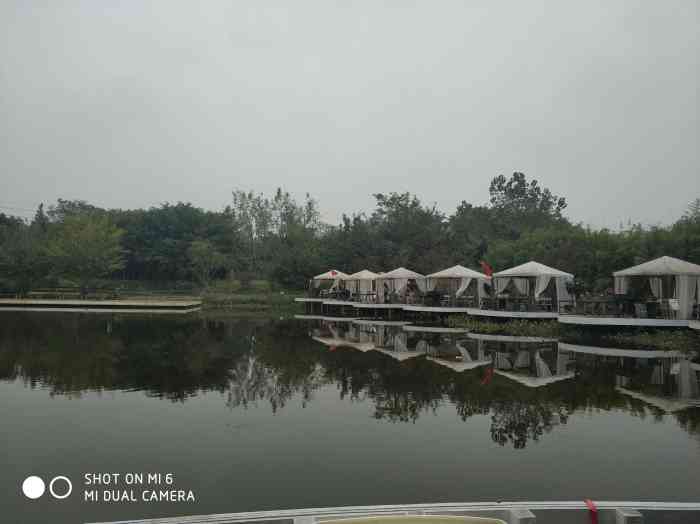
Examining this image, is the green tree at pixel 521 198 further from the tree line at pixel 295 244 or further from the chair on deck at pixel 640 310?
the chair on deck at pixel 640 310

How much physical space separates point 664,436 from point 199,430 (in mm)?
6730

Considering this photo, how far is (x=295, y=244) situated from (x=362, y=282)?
11718 mm

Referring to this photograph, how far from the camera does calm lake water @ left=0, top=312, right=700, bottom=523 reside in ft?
17.4

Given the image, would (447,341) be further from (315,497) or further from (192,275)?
(192,275)

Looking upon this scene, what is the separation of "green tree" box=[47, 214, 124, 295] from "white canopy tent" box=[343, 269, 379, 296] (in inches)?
748

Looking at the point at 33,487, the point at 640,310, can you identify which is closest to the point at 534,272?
the point at 640,310

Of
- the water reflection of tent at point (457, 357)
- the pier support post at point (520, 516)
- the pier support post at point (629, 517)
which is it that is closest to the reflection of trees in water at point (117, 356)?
the water reflection of tent at point (457, 357)

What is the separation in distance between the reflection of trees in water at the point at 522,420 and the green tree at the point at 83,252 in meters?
34.4

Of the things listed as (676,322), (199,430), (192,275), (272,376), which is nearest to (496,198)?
(192,275)

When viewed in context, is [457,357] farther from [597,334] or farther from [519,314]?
[597,334]

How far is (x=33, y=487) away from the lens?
17.5 feet

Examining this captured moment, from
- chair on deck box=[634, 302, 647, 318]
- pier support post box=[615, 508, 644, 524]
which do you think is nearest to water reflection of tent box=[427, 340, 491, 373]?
chair on deck box=[634, 302, 647, 318]

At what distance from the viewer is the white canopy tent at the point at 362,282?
26242 mm

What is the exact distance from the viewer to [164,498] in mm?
5184
